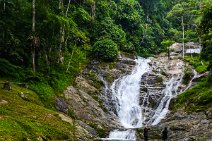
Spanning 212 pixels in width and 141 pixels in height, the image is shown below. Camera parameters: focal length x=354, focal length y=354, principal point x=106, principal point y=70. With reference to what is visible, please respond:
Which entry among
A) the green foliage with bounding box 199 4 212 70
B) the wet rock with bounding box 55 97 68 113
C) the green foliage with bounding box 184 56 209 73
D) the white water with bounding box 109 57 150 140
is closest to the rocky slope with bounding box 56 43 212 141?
the wet rock with bounding box 55 97 68 113

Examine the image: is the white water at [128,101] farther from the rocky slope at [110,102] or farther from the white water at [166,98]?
the white water at [166,98]

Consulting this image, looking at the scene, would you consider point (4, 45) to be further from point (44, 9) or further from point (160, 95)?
point (160, 95)

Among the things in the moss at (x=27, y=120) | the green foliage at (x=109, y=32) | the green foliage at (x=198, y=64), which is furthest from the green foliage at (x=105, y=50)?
the moss at (x=27, y=120)

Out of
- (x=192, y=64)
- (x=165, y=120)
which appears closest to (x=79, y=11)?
(x=192, y=64)

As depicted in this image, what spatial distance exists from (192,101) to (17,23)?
65.2 ft

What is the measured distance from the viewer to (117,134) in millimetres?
31875

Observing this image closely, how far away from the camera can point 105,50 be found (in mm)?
51406

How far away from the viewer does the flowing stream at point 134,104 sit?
3628 cm

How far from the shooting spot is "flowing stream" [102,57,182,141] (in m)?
36.3

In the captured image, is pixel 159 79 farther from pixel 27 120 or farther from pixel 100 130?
pixel 27 120

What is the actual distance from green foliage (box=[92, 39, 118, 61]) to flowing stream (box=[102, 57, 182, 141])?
442 centimetres

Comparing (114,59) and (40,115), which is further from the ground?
(114,59)

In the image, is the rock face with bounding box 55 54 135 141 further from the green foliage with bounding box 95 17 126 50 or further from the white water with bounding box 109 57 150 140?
the green foliage with bounding box 95 17 126 50

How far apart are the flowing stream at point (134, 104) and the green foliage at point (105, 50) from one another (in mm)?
4421
